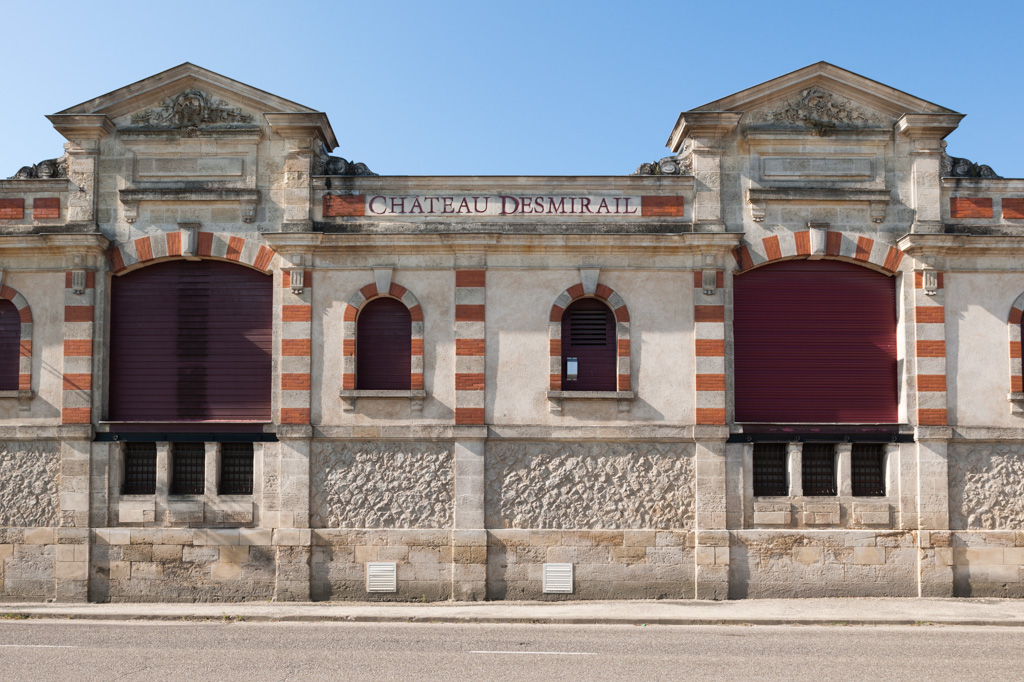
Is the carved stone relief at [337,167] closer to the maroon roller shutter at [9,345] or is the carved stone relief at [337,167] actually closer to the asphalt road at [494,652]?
the maroon roller shutter at [9,345]

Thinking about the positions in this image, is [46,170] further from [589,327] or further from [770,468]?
[770,468]

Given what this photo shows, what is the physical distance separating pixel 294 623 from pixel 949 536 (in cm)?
1136

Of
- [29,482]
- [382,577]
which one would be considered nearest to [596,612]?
[382,577]

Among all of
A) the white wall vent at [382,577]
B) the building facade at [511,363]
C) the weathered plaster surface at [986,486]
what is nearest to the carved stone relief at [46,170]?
the building facade at [511,363]

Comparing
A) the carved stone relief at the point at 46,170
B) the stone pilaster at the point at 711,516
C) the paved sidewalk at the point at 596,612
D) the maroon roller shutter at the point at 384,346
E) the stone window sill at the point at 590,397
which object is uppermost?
the carved stone relief at the point at 46,170

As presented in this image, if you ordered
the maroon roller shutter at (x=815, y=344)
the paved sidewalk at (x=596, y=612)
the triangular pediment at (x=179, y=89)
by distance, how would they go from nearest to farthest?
the paved sidewalk at (x=596, y=612)
the triangular pediment at (x=179, y=89)
the maroon roller shutter at (x=815, y=344)

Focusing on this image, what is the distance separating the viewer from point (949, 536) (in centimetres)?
1547

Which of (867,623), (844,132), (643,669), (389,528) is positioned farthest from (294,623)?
(844,132)

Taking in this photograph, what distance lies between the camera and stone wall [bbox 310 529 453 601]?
15.4 meters

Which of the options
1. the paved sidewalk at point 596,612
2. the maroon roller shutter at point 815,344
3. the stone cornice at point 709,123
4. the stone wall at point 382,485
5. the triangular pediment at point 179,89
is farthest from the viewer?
the maroon roller shutter at point 815,344

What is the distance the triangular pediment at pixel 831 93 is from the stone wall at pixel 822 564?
25.4 feet

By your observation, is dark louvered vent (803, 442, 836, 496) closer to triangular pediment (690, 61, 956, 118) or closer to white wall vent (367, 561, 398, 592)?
triangular pediment (690, 61, 956, 118)

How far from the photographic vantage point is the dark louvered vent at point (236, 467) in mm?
15953

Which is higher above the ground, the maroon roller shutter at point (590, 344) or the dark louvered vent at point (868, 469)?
the maroon roller shutter at point (590, 344)
